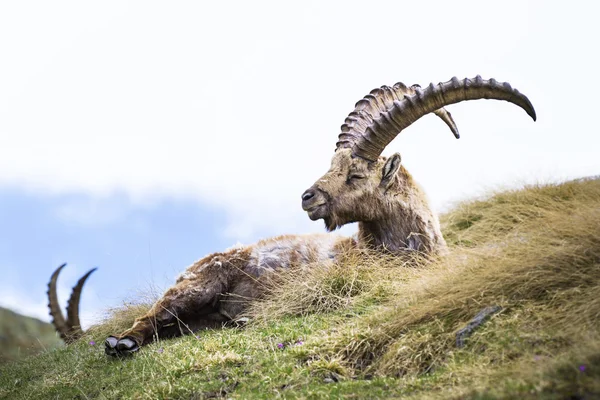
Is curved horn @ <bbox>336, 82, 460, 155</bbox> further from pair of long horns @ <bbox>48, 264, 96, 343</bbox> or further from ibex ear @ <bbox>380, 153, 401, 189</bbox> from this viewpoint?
pair of long horns @ <bbox>48, 264, 96, 343</bbox>

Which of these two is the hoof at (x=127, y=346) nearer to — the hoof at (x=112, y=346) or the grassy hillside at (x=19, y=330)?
the hoof at (x=112, y=346)

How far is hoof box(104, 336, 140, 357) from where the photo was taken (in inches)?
335

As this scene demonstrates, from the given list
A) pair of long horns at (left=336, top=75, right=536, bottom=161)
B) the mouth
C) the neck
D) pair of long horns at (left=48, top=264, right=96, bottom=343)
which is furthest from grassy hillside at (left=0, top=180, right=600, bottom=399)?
pair of long horns at (left=48, top=264, right=96, bottom=343)

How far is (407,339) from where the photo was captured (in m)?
6.18

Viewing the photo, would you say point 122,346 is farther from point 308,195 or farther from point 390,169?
point 390,169

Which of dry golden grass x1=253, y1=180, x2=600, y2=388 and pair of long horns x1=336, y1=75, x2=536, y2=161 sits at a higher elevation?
pair of long horns x1=336, y1=75, x2=536, y2=161

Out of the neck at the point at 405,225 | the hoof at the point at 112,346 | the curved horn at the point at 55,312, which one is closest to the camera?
the hoof at the point at 112,346

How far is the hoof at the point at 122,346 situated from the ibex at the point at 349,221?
0.01 metres

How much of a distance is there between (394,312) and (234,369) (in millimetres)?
1763

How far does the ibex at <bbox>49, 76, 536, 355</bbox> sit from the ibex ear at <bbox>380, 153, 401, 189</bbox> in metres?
0.01

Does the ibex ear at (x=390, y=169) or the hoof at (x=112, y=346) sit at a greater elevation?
the ibex ear at (x=390, y=169)

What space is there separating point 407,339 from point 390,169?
3.27m

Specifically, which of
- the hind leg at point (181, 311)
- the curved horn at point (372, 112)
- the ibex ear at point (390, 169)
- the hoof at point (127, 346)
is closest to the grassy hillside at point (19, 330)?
the hind leg at point (181, 311)

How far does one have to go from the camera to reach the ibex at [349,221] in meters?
8.74
